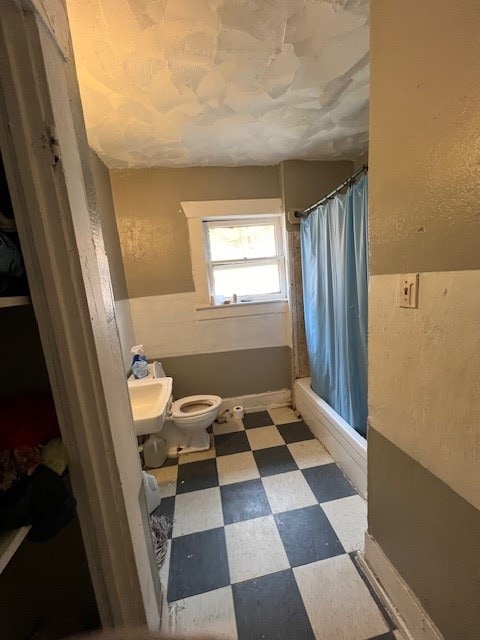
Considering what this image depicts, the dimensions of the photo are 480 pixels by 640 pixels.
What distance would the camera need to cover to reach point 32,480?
0.54 meters

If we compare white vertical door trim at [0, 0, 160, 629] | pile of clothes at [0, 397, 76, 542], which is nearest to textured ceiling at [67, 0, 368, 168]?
white vertical door trim at [0, 0, 160, 629]

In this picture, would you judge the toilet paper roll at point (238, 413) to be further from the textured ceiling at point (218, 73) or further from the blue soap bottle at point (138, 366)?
the textured ceiling at point (218, 73)

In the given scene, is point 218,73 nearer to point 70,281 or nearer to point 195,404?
point 70,281

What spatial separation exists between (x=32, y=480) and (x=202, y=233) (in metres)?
2.09

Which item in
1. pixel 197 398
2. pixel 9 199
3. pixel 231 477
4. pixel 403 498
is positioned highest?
pixel 9 199

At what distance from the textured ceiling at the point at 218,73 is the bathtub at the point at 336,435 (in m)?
1.97

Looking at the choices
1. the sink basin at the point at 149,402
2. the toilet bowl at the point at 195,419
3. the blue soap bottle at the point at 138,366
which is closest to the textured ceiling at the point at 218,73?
the blue soap bottle at the point at 138,366

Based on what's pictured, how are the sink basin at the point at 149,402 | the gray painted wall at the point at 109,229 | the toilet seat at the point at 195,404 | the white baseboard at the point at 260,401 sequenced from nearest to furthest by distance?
the sink basin at the point at 149,402 → the gray painted wall at the point at 109,229 → the toilet seat at the point at 195,404 → the white baseboard at the point at 260,401

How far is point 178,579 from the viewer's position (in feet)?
3.83

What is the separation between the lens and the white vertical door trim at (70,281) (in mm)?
499

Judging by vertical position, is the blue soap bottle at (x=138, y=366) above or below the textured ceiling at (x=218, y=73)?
below

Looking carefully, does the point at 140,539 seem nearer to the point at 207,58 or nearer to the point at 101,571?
the point at 101,571

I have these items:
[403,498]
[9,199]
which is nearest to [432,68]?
[9,199]

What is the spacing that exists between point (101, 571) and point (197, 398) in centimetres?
161
